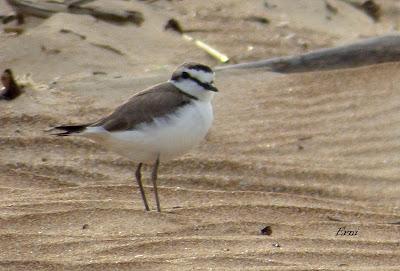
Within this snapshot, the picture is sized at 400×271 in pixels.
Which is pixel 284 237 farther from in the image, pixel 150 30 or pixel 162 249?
pixel 150 30

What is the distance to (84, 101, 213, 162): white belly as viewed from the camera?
691cm

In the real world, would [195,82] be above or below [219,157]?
above

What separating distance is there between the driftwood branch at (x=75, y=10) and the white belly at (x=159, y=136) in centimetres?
366

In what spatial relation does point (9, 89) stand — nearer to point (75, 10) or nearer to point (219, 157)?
point (219, 157)

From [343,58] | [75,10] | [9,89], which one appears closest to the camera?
[9,89]

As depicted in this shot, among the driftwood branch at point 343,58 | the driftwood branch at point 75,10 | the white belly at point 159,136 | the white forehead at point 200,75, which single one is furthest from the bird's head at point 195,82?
the driftwood branch at point 75,10

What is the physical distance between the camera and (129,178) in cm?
789

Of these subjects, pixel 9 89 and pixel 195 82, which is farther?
pixel 9 89

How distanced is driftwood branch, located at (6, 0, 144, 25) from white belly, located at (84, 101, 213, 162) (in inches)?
144

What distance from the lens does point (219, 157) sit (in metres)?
8.20

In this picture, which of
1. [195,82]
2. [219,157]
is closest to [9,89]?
[219,157]

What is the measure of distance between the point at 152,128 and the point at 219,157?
53.8 inches

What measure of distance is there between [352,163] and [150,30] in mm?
2962

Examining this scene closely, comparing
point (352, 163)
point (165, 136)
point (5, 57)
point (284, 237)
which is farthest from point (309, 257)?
point (5, 57)
